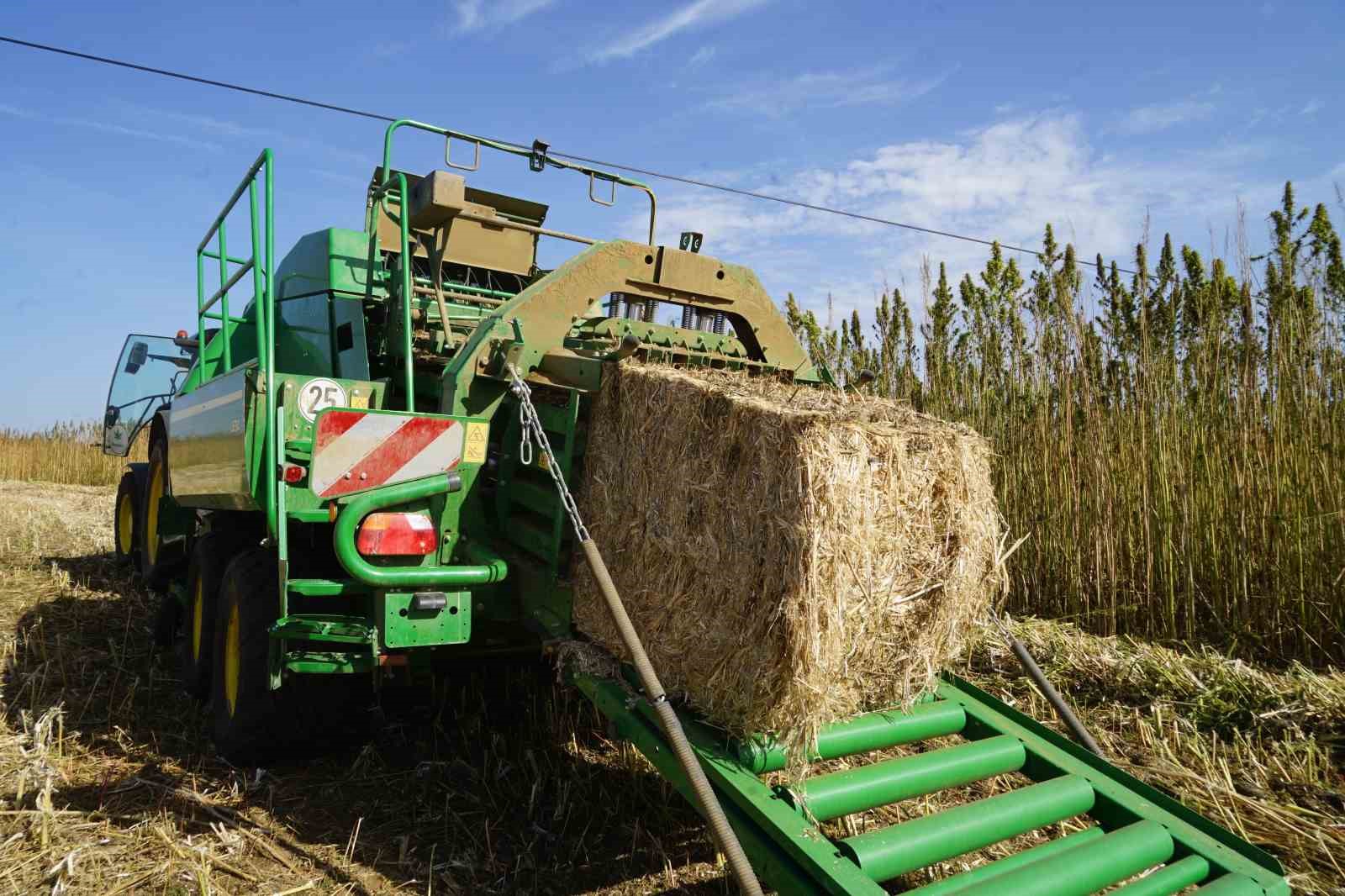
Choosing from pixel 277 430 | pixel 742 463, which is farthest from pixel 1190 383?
pixel 277 430

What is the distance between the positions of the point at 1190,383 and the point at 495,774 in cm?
457

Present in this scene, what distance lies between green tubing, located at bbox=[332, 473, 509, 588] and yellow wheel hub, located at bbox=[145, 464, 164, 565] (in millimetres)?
3462

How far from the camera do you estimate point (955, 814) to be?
100 inches

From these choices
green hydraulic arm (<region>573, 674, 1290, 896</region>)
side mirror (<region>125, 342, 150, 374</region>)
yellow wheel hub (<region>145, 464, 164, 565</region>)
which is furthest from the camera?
side mirror (<region>125, 342, 150, 374</region>)

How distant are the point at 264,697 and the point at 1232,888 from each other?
→ 361 centimetres

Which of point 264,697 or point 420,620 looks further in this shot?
point 264,697

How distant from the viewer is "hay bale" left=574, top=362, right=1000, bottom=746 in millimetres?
2445

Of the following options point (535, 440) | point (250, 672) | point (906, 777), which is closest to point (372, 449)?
point (535, 440)

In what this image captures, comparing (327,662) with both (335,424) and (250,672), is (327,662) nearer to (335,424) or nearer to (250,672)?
(250,672)

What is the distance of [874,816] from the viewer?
3.43 metres

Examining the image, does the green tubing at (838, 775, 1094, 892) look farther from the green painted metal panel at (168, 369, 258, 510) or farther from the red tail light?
the green painted metal panel at (168, 369, 258, 510)

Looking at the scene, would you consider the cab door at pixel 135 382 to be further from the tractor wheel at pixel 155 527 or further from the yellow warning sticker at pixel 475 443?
the yellow warning sticker at pixel 475 443

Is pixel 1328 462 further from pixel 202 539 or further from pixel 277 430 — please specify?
pixel 202 539

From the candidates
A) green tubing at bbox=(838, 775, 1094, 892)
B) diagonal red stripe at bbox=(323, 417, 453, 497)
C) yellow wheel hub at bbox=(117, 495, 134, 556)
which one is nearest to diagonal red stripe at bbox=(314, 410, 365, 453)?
diagonal red stripe at bbox=(323, 417, 453, 497)
